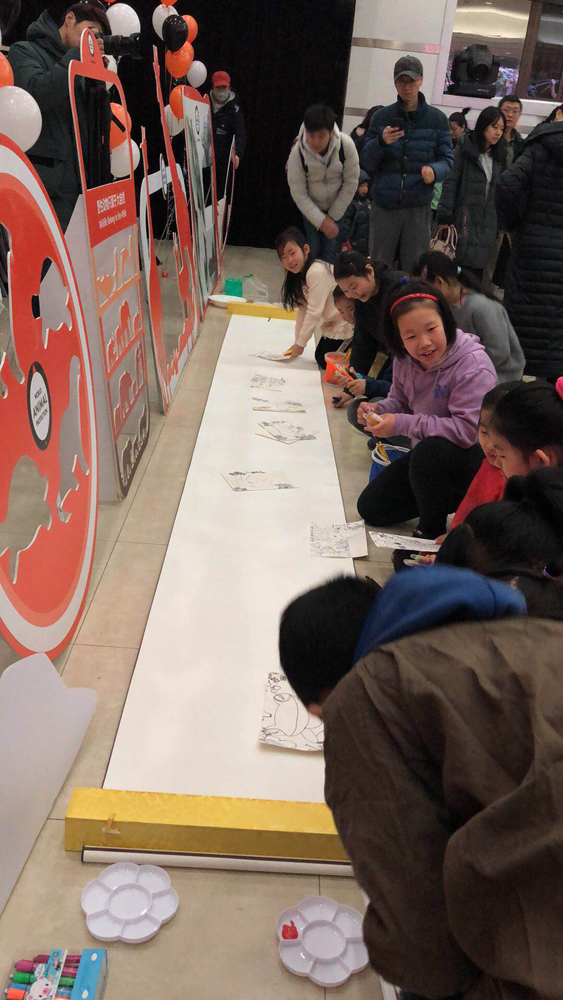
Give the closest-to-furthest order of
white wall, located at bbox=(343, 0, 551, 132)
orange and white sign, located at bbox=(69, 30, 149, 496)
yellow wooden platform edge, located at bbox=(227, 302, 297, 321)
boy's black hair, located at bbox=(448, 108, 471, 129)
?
orange and white sign, located at bbox=(69, 30, 149, 496) < yellow wooden platform edge, located at bbox=(227, 302, 297, 321) < boy's black hair, located at bbox=(448, 108, 471, 129) < white wall, located at bbox=(343, 0, 551, 132)

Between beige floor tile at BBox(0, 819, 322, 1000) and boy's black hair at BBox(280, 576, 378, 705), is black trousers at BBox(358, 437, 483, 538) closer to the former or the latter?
beige floor tile at BBox(0, 819, 322, 1000)

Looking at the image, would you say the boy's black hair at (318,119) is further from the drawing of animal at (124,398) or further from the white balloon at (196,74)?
the drawing of animal at (124,398)

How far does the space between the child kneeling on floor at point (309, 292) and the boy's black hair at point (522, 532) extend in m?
2.94

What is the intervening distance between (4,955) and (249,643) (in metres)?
0.90

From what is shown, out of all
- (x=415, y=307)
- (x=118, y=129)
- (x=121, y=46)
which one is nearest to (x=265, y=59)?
(x=121, y=46)

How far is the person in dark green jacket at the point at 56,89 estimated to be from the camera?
7.47ft

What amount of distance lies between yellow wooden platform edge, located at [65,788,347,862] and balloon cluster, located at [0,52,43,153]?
1412mm

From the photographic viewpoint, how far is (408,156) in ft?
13.8

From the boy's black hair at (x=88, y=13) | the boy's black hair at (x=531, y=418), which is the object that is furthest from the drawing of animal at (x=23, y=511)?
the boy's black hair at (x=88, y=13)

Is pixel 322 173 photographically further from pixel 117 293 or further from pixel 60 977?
pixel 60 977

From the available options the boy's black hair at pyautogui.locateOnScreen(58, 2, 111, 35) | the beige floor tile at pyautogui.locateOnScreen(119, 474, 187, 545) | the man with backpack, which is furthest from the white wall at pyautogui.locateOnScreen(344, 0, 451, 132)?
the beige floor tile at pyautogui.locateOnScreen(119, 474, 187, 545)

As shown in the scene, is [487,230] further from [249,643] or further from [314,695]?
[314,695]

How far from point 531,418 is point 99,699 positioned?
1.11 meters

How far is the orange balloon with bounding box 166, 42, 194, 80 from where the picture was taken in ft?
14.4
